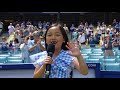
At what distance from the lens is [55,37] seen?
69.9 inches

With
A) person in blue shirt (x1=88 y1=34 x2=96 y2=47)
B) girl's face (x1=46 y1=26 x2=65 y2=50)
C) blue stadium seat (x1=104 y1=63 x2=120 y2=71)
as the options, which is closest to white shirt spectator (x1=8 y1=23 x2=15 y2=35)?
person in blue shirt (x1=88 y1=34 x2=96 y2=47)

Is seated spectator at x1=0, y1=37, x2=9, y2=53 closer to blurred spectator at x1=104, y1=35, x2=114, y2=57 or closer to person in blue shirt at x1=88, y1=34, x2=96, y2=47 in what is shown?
person in blue shirt at x1=88, y1=34, x2=96, y2=47

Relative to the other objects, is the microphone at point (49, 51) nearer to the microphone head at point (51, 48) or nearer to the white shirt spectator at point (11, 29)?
the microphone head at point (51, 48)

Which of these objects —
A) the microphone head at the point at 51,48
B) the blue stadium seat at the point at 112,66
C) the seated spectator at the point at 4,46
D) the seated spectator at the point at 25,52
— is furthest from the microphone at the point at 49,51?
the seated spectator at the point at 4,46

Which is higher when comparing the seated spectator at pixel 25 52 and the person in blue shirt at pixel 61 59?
the person in blue shirt at pixel 61 59

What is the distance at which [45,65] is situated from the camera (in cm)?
168

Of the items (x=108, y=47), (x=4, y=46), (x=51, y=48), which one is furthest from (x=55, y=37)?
(x=4, y=46)

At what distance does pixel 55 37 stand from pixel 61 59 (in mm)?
129

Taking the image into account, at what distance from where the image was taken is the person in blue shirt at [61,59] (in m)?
1.71

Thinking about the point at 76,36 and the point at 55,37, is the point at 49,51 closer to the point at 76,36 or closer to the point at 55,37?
the point at 55,37

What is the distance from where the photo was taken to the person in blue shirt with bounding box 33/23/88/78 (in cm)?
171
